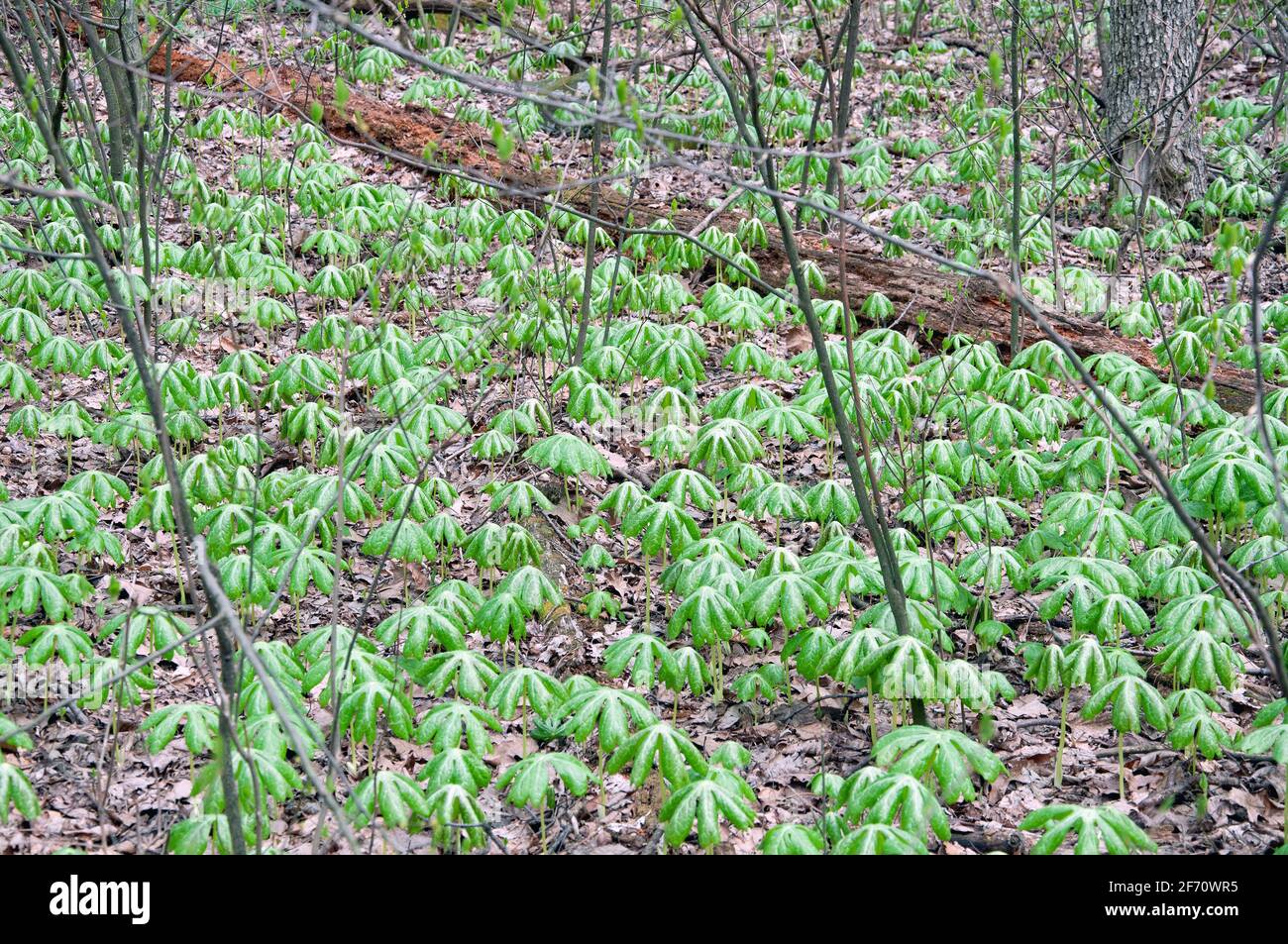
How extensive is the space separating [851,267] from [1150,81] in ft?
8.65

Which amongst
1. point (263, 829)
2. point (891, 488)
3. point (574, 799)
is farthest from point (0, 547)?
point (891, 488)

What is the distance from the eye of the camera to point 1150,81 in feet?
22.3

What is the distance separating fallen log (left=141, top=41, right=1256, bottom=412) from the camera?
16.2 ft

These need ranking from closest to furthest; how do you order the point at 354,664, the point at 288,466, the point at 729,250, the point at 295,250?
the point at 354,664, the point at 288,466, the point at 729,250, the point at 295,250

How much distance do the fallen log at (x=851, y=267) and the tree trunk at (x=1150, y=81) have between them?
1809 millimetres

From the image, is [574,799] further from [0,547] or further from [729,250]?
[729,250]

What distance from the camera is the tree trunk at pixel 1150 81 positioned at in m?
6.70

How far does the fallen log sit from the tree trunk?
5.93ft

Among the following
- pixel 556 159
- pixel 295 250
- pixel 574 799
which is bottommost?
pixel 574 799

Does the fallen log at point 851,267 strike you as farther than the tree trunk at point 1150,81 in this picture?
No

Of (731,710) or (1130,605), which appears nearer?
(1130,605)

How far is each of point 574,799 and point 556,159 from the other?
5361mm

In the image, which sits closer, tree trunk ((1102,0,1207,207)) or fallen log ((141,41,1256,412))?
fallen log ((141,41,1256,412))

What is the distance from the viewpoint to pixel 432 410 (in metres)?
3.95
